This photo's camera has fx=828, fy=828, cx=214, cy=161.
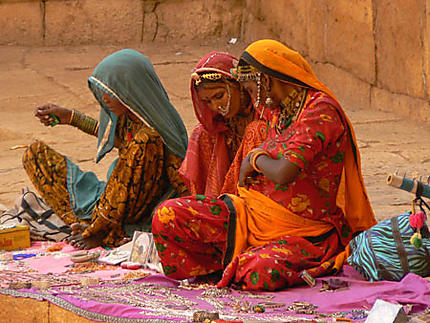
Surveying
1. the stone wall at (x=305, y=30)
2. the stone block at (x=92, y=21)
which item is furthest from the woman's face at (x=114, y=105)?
the stone block at (x=92, y=21)

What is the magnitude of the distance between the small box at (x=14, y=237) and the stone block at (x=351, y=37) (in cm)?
459

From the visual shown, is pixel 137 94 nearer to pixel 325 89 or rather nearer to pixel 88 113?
pixel 325 89

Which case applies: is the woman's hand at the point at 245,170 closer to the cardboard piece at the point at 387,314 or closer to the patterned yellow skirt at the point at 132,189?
the patterned yellow skirt at the point at 132,189

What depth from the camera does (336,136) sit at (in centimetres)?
355

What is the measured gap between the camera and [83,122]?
4992 millimetres

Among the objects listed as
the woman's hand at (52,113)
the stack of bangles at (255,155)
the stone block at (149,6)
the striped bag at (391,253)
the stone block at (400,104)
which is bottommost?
the stone block at (400,104)

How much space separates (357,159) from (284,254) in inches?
21.3

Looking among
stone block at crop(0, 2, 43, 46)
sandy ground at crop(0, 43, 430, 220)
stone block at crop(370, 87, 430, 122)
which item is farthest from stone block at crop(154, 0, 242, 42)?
stone block at crop(370, 87, 430, 122)

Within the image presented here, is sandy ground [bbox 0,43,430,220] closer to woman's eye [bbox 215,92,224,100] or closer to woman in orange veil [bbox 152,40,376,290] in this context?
woman in orange veil [bbox 152,40,376,290]

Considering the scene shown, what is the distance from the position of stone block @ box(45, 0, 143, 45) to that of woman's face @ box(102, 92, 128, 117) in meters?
6.50

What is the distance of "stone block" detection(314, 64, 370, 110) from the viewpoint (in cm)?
851

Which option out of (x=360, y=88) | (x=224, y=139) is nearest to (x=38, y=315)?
(x=224, y=139)

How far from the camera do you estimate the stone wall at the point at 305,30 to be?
7.62 metres

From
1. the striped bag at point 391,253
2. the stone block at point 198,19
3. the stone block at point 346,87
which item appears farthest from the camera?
the stone block at point 198,19
